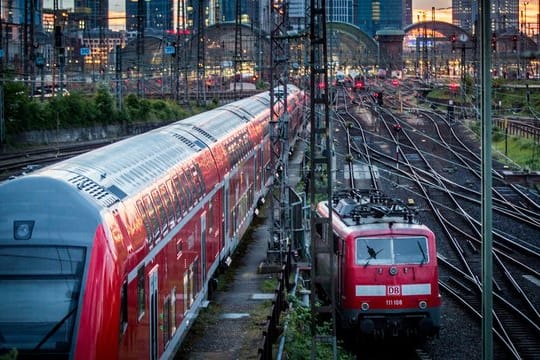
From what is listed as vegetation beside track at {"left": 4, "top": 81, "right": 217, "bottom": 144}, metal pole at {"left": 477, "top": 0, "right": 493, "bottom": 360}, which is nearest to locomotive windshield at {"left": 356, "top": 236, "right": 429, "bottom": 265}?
metal pole at {"left": 477, "top": 0, "right": 493, "bottom": 360}

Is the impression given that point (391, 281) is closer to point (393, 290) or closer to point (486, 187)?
point (393, 290)

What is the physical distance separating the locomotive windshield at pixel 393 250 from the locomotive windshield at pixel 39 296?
727 cm

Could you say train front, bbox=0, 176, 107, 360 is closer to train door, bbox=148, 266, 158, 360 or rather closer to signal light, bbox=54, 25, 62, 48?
train door, bbox=148, 266, 158, 360

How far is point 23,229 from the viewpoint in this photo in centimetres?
788

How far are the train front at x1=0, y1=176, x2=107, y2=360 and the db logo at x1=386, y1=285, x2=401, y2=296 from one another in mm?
7131

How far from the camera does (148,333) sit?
9836 mm

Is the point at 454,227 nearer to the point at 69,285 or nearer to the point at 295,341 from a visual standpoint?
the point at 295,341

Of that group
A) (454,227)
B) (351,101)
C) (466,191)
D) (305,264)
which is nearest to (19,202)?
(305,264)

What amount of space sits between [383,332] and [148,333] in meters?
5.54

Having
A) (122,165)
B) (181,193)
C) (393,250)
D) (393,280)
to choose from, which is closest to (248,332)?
(393,280)

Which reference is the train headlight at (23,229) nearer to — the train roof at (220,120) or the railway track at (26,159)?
the train roof at (220,120)

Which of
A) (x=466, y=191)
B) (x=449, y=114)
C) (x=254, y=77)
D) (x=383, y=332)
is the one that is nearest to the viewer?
(x=383, y=332)

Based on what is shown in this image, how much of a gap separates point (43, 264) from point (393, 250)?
762 centimetres

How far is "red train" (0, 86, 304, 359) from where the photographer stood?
24.7ft
